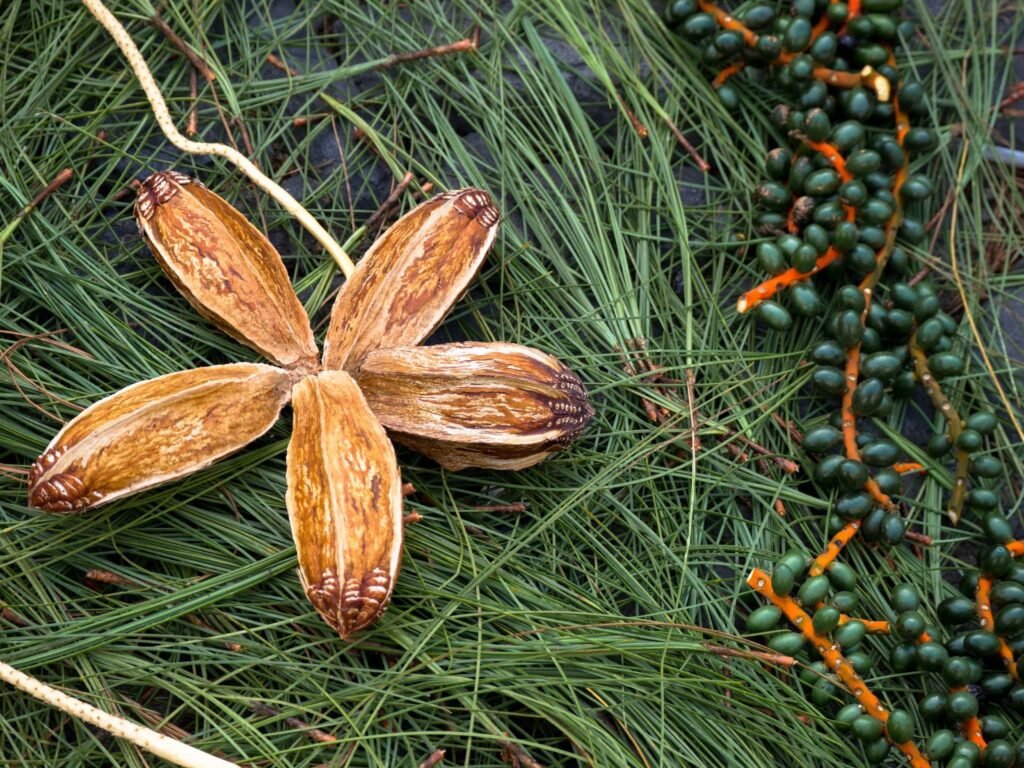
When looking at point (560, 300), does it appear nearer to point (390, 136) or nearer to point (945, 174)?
point (390, 136)

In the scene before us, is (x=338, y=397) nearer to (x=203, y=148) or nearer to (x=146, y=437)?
(x=146, y=437)

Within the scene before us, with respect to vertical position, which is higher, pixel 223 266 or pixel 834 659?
pixel 223 266

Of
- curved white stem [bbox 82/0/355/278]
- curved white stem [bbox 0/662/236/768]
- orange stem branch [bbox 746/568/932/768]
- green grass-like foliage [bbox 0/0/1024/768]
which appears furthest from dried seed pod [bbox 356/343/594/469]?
curved white stem [bbox 0/662/236/768]

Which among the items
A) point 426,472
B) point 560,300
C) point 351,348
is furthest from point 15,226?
point 560,300

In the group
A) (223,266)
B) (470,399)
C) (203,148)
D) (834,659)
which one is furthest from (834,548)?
(203,148)

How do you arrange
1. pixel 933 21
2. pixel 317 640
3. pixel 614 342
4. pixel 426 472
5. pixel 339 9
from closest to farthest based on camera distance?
pixel 317 640, pixel 426 472, pixel 614 342, pixel 339 9, pixel 933 21

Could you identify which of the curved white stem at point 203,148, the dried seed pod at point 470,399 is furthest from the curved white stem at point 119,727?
the curved white stem at point 203,148
